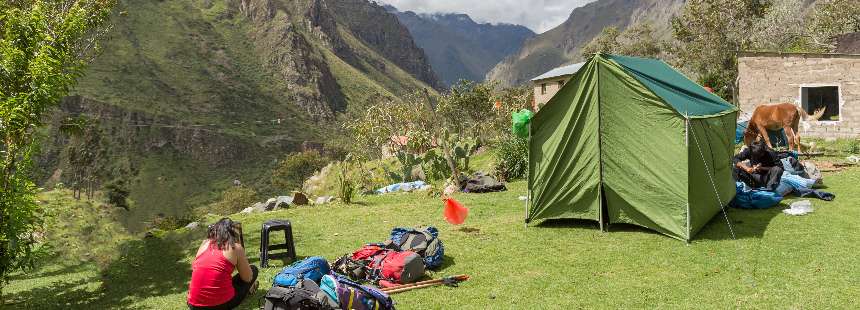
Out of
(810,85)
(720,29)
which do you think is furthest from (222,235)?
(720,29)

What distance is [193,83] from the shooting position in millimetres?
117750

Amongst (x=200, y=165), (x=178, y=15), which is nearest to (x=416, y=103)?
(x=200, y=165)

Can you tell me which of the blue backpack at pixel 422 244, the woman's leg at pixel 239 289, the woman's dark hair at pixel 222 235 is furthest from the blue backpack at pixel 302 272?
the blue backpack at pixel 422 244

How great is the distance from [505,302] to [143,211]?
3175 inches

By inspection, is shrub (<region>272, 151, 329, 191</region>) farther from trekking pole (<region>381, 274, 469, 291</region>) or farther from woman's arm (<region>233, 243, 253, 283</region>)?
woman's arm (<region>233, 243, 253, 283</region>)

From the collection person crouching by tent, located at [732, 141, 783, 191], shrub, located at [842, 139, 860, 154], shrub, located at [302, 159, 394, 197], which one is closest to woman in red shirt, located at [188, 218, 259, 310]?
person crouching by tent, located at [732, 141, 783, 191]

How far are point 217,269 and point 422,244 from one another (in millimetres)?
3297

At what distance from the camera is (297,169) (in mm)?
71000

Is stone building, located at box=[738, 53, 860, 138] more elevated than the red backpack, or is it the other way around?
stone building, located at box=[738, 53, 860, 138]

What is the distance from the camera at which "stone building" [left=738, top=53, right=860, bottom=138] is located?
1986 centimetres

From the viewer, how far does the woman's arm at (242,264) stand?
6.20 m

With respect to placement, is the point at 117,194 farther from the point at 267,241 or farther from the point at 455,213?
the point at 267,241

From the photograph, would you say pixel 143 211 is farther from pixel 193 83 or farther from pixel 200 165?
pixel 193 83

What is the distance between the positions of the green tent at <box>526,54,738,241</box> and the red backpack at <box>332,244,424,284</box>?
3.64m
